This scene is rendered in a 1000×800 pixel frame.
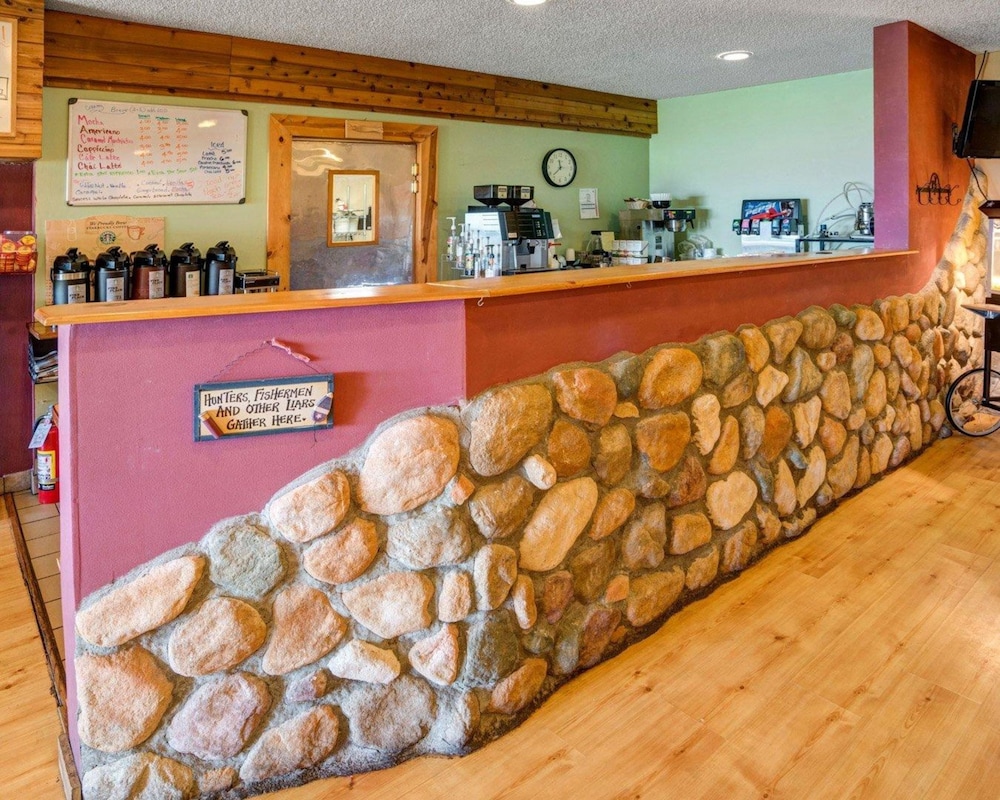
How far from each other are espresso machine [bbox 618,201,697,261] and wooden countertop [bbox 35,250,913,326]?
10.5 ft

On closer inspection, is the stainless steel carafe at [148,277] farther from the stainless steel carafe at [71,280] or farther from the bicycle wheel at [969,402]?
the bicycle wheel at [969,402]

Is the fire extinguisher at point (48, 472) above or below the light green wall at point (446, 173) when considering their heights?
below

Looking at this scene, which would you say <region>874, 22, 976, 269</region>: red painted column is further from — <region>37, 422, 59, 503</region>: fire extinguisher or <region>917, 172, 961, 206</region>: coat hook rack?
<region>37, 422, 59, 503</region>: fire extinguisher

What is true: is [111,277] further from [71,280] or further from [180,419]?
[180,419]

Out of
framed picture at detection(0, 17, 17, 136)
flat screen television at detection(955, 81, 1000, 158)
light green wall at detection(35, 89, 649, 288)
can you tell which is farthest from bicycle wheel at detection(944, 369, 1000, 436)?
framed picture at detection(0, 17, 17, 136)

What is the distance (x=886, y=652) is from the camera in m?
2.29

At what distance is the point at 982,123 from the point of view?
3.98 metres

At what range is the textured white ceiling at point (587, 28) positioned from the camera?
336 cm

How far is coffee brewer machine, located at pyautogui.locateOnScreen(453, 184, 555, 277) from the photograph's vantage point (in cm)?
460

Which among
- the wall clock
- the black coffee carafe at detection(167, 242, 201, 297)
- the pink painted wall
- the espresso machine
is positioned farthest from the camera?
the espresso machine

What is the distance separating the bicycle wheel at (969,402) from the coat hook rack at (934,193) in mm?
973

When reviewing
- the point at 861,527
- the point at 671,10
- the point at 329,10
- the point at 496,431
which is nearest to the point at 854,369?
the point at 861,527

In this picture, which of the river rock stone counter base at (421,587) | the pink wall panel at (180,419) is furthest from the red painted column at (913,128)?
the pink wall panel at (180,419)

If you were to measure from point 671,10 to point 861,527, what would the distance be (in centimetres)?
245
